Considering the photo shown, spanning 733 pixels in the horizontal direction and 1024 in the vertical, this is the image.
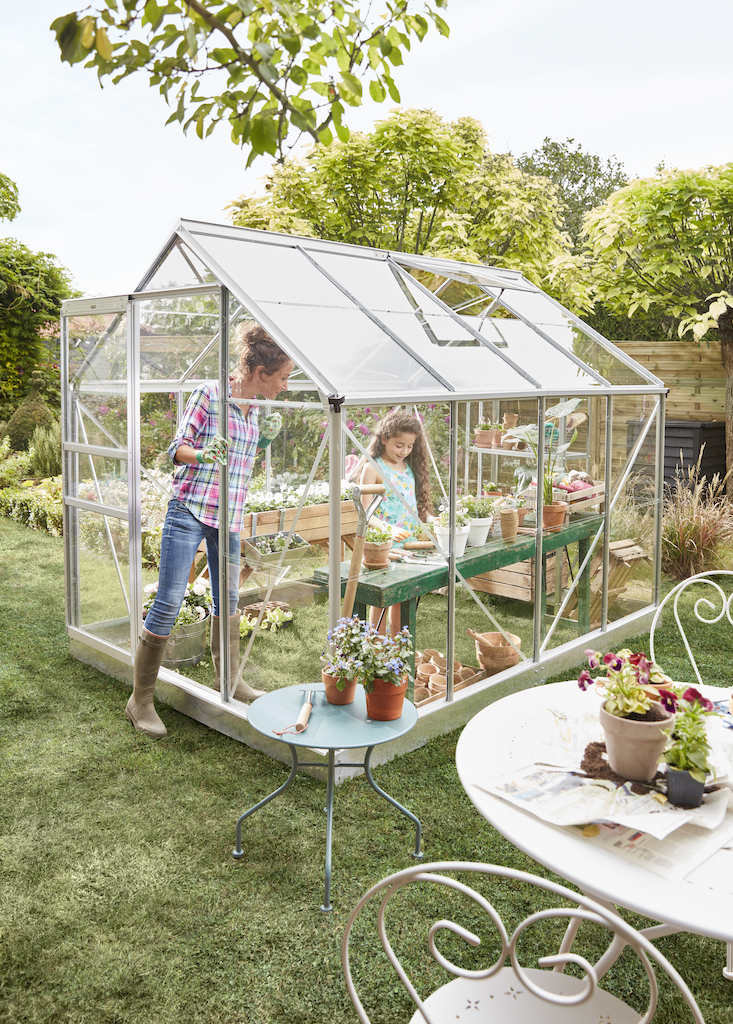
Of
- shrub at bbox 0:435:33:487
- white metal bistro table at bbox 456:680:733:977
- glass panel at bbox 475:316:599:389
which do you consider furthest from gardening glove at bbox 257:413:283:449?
shrub at bbox 0:435:33:487

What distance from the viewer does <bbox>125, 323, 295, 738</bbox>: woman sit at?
137 inches

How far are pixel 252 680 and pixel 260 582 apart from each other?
0.49 metres

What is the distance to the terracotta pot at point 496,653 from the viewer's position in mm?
4051

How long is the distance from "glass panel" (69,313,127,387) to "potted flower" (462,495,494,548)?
195cm

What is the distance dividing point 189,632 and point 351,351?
1.69m

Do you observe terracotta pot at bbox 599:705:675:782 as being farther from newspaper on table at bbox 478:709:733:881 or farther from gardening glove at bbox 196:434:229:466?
gardening glove at bbox 196:434:229:466

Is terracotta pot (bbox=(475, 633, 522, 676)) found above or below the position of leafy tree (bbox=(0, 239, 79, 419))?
below

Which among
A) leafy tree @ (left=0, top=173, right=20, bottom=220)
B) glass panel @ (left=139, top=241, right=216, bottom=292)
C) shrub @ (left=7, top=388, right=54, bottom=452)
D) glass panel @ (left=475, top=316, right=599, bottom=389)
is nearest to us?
glass panel @ (left=139, top=241, right=216, bottom=292)

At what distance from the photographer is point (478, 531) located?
3975 mm

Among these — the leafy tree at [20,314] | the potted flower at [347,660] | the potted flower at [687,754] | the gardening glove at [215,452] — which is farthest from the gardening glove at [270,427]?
the leafy tree at [20,314]

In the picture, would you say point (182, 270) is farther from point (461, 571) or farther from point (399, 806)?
point (399, 806)

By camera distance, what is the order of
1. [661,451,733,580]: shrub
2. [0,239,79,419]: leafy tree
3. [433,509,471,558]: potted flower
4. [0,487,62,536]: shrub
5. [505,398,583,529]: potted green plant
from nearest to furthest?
[433,509,471,558]: potted flower < [505,398,583,529]: potted green plant < [661,451,733,580]: shrub < [0,487,62,536]: shrub < [0,239,79,419]: leafy tree

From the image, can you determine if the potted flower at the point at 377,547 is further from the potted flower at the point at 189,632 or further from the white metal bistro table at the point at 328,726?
the potted flower at the point at 189,632

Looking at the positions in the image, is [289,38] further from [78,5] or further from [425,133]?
[425,133]
